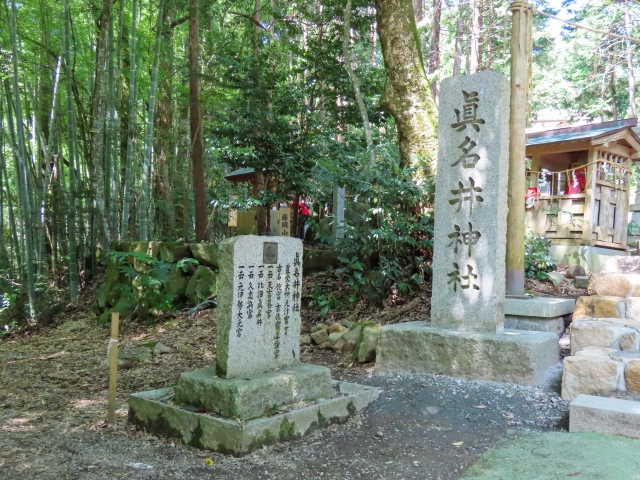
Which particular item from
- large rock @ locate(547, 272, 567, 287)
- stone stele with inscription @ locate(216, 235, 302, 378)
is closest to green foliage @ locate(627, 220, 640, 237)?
large rock @ locate(547, 272, 567, 287)

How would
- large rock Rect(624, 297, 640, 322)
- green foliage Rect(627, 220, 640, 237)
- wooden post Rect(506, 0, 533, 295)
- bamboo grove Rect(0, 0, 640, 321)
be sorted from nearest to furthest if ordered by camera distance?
large rock Rect(624, 297, 640, 322), wooden post Rect(506, 0, 533, 295), bamboo grove Rect(0, 0, 640, 321), green foliage Rect(627, 220, 640, 237)

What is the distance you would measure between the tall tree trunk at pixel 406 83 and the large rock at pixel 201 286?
11.2 ft

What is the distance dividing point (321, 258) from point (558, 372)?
4.46 metres

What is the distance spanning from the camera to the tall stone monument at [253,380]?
125 inches

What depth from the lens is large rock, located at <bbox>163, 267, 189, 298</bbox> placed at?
317 inches

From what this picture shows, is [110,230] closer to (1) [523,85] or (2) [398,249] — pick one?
(2) [398,249]

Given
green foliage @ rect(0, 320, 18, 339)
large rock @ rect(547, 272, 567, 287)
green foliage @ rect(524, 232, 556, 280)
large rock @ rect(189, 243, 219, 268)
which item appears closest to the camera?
large rock @ rect(547, 272, 567, 287)

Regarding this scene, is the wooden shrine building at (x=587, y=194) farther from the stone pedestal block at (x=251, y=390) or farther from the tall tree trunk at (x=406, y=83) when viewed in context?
the stone pedestal block at (x=251, y=390)

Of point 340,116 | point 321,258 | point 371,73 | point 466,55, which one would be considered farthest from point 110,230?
point 466,55

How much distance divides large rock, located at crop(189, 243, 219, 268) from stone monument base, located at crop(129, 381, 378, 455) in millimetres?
4587

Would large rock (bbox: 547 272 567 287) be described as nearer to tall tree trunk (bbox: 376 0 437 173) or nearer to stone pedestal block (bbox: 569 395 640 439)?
tall tree trunk (bbox: 376 0 437 173)

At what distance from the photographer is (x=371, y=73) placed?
10008 millimetres

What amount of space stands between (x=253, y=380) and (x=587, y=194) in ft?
21.1

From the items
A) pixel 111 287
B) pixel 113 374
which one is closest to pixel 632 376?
pixel 113 374
